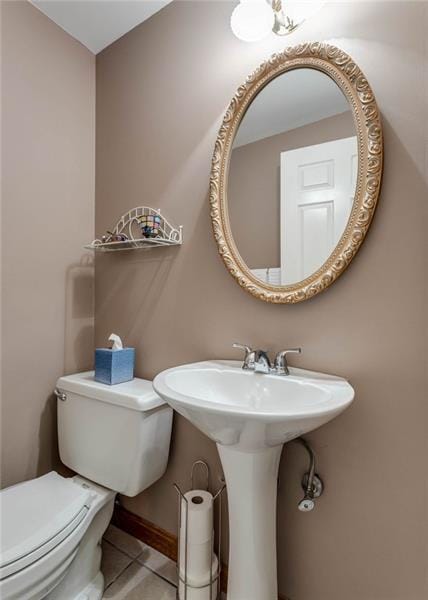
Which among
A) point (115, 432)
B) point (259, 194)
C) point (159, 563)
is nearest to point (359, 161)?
point (259, 194)

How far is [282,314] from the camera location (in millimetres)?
1057

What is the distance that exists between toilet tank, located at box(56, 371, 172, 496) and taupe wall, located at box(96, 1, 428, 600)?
0.44 feet

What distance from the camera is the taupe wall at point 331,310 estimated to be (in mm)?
844

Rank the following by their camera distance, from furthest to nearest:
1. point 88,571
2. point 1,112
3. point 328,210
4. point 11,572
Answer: point 1,112
point 88,571
point 328,210
point 11,572

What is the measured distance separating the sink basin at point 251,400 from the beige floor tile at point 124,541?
0.92 m

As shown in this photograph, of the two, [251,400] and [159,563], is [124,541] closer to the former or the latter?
[159,563]

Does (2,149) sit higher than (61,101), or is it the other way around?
(61,101)

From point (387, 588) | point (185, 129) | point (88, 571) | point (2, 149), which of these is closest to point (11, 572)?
point (88, 571)

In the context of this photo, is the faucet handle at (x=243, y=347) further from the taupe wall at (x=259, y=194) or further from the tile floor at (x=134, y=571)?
the tile floor at (x=134, y=571)

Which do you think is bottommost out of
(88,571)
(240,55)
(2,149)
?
(88,571)

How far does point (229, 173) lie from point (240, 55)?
44 cm

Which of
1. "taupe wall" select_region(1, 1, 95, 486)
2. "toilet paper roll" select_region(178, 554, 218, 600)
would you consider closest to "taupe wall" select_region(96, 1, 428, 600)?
"toilet paper roll" select_region(178, 554, 218, 600)

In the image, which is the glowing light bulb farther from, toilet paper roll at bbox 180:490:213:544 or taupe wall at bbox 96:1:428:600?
toilet paper roll at bbox 180:490:213:544

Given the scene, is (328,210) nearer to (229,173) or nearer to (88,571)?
(229,173)
